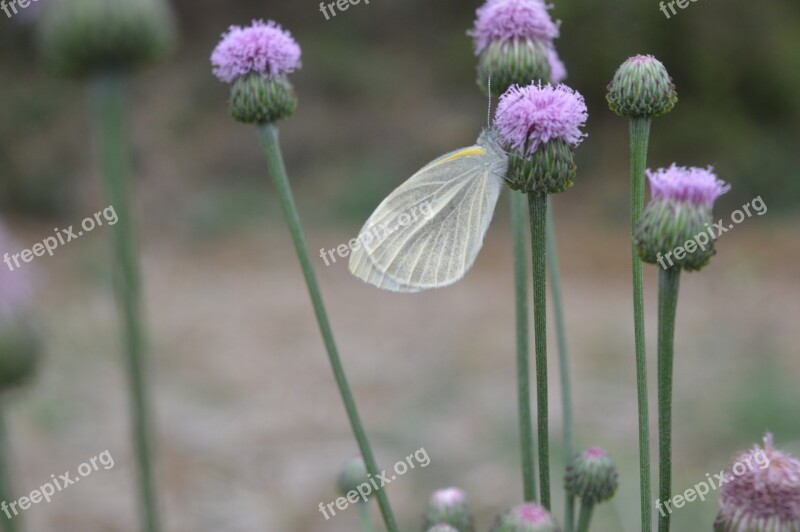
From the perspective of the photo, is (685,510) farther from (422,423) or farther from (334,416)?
(334,416)

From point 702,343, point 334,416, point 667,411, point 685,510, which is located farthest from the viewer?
point 702,343

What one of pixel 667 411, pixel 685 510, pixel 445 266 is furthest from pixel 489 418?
pixel 667 411

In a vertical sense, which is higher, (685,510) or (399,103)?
(399,103)

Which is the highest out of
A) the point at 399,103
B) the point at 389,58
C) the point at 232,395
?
the point at 389,58

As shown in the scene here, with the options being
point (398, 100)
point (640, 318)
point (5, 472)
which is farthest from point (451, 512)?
point (398, 100)

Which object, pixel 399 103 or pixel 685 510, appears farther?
pixel 399 103

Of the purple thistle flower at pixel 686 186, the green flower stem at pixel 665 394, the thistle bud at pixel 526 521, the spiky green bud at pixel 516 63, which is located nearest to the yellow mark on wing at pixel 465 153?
the spiky green bud at pixel 516 63

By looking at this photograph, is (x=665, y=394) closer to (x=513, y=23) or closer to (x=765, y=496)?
(x=765, y=496)

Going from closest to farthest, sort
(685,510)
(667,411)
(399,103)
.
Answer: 1. (667,411)
2. (685,510)
3. (399,103)
